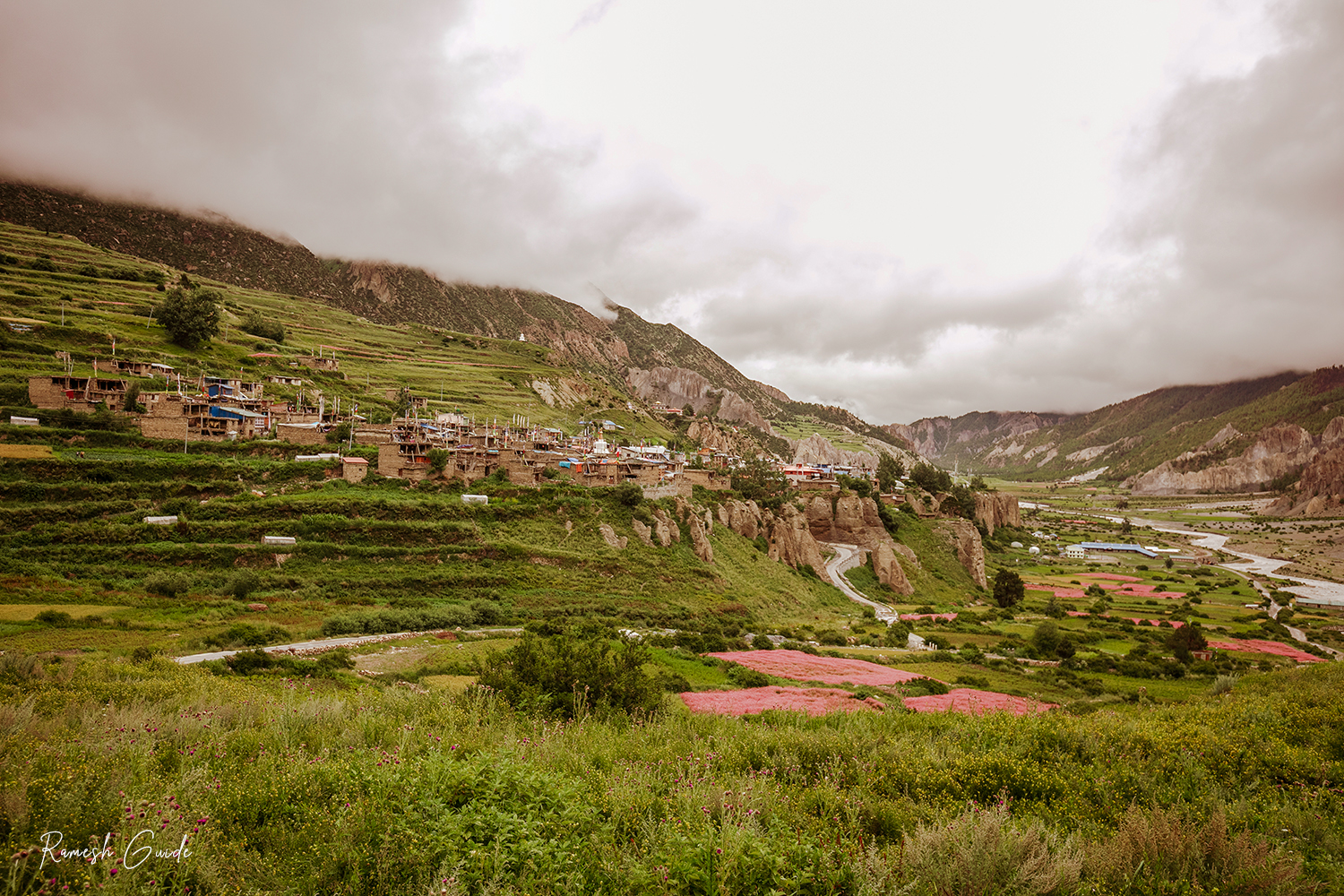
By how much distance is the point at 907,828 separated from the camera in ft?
18.6

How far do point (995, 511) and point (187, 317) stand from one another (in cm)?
12066

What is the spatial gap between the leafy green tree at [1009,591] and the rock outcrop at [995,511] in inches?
1483

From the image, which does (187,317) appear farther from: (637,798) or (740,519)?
(637,798)

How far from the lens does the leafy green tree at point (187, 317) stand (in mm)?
58250

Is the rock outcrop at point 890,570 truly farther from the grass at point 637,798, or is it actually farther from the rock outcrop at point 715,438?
the rock outcrop at point 715,438

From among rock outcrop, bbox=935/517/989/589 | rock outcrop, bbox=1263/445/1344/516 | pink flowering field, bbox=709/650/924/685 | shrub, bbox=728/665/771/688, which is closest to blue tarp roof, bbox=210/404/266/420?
pink flowering field, bbox=709/650/924/685

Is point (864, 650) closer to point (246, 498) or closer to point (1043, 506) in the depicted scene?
point (246, 498)

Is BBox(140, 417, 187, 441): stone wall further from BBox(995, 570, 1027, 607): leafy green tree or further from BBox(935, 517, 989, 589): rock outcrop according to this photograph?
BBox(935, 517, 989, 589): rock outcrop

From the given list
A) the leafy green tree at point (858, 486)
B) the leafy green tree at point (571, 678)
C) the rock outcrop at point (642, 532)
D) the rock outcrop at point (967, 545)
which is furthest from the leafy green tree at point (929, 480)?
the leafy green tree at point (571, 678)

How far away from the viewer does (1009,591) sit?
49500 mm

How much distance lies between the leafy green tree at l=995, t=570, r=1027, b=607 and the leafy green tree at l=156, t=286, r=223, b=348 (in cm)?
8905

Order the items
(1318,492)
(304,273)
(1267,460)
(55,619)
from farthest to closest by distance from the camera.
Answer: (1267,460), (304,273), (1318,492), (55,619)

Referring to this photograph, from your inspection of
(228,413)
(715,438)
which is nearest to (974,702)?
(228,413)

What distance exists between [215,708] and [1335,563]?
132565 millimetres
